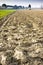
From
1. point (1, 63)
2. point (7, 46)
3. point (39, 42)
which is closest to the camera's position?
point (1, 63)

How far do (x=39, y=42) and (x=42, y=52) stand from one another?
4.43ft

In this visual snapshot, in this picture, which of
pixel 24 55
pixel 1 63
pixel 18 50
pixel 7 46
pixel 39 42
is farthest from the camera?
pixel 39 42

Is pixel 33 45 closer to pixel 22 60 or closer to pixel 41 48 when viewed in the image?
pixel 41 48

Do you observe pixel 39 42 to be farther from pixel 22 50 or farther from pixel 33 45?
pixel 22 50

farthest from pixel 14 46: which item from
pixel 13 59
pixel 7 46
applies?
pixel 13 59

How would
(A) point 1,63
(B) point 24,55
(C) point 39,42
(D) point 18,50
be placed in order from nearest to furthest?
(A) point 1,63
(B) point 24,55
(D) point 18,50
(C) point 39,42

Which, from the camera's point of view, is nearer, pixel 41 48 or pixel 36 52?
pixel 36 52

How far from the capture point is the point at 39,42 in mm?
8133

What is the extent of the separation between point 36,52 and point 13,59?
89cm

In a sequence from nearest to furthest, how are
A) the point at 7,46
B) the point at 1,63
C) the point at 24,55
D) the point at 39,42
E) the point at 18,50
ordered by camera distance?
the point at 1,63 → the point at 24,55 → the point at 18,50 → the point at 7,46 → the point at 39,42

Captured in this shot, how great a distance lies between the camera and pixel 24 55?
653 cm

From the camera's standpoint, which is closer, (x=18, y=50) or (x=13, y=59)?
(x=13, y=59)

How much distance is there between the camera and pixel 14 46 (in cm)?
751

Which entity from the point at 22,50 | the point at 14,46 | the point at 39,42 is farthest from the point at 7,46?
the point at 39,42
